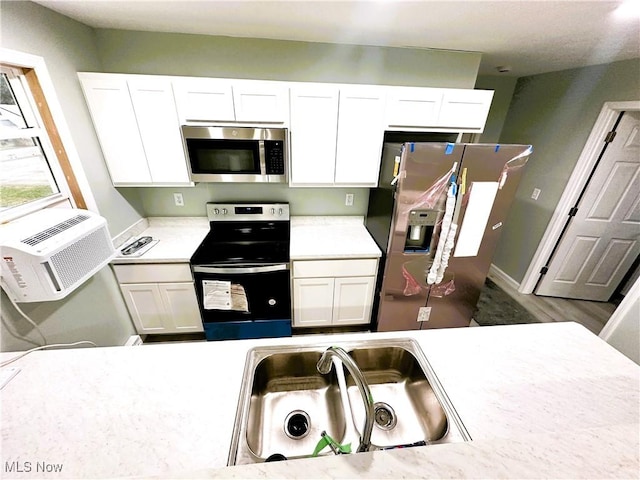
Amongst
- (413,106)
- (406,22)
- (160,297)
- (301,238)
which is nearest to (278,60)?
(406,22)

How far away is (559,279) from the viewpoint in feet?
9.32

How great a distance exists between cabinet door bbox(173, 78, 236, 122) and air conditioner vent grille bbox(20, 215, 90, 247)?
3.06ft

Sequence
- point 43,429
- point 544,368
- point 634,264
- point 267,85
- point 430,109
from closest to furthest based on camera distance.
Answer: point 43,429 < point 544,368 < point 267,85 < point 430,109 < point 634,264

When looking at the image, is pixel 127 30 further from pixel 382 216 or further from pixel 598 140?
pixel 598 140

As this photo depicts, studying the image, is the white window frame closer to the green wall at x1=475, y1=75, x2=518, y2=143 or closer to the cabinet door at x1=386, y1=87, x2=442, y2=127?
the cabinet door at x1=386, y1=87, x2=442, y2=127

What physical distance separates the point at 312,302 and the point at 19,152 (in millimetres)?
2093

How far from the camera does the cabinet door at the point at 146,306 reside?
1955 millimetres

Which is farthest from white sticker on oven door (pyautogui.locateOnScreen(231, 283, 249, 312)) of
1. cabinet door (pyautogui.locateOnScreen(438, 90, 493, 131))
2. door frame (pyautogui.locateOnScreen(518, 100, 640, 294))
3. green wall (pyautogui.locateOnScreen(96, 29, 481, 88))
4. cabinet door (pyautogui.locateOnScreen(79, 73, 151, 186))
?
door frame (pyautogui.locateOnScreen(518, 100, 640, 294))

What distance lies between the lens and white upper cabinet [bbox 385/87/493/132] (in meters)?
1.90

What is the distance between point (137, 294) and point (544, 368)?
255 centimetres

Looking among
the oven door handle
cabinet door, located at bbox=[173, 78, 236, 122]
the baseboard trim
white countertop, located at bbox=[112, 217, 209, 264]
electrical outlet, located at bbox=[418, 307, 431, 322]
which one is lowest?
the baseboard trim

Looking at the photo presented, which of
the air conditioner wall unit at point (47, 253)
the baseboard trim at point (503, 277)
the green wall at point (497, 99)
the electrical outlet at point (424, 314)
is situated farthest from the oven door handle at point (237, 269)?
the green wall at point (497, 99)

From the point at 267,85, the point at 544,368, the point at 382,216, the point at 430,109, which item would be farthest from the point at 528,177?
the point at 267,85

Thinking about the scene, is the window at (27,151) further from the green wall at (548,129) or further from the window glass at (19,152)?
the green wall at (548,129)
